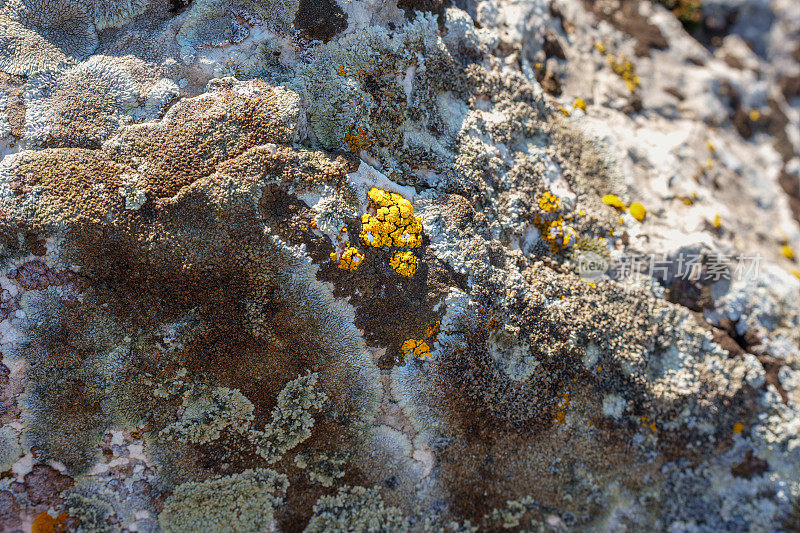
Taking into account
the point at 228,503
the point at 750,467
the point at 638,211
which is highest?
the point at 638,211

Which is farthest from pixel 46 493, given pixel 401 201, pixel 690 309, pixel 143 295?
pixel 690 309

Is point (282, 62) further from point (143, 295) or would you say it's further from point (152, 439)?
point (152, 439)

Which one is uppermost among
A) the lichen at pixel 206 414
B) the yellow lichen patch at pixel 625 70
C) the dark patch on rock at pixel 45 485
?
the yellow lichen patch at pixel 625 70

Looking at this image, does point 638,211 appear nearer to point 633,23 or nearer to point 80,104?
point 633,23

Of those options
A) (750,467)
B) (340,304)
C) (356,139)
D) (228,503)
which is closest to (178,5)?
(356,139)

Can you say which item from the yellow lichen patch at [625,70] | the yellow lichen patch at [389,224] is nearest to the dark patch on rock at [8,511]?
the yellow lichen patch at [389,224]

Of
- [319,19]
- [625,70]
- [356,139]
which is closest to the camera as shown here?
[356,139]

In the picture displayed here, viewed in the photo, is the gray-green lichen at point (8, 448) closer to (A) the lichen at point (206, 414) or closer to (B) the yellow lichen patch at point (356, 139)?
(A) the lichen at point (206, 414)
